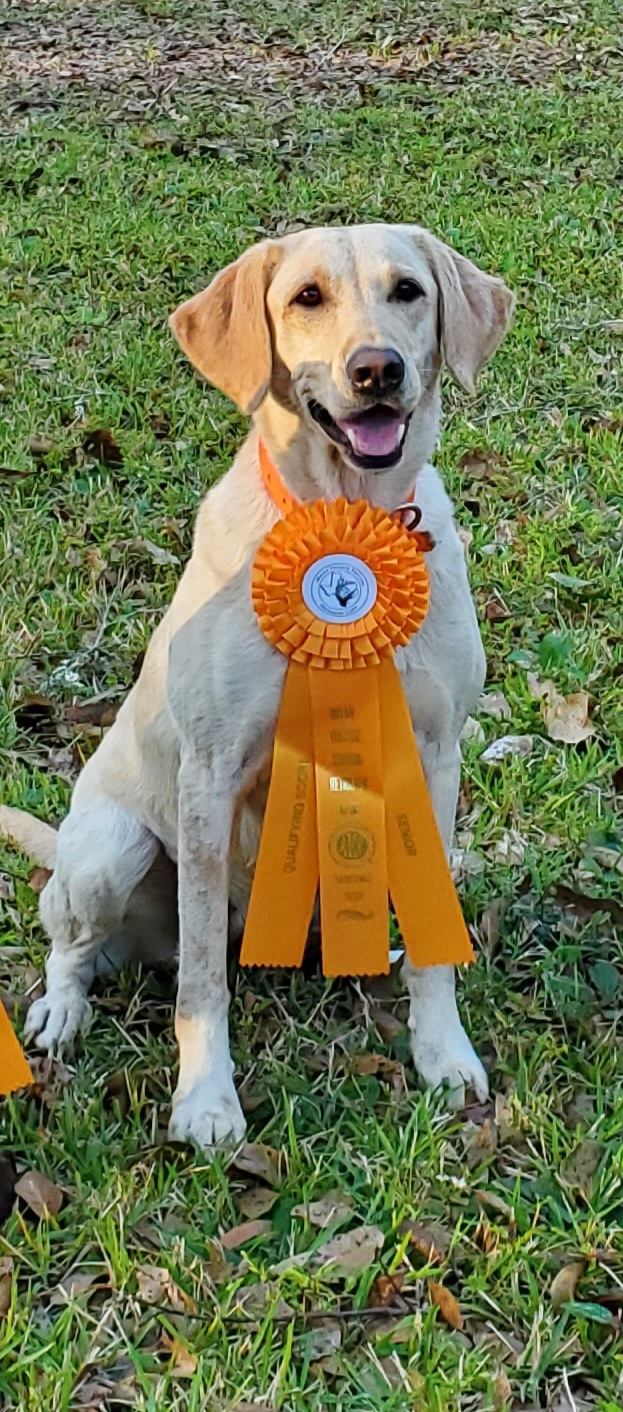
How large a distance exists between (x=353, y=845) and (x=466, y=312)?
103 centimetres

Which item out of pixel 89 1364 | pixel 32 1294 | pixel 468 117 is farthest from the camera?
pixel 468 117

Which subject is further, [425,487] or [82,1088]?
[425,487]

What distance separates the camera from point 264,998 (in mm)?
2830

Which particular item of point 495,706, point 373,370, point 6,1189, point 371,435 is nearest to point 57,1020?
point 6,1189

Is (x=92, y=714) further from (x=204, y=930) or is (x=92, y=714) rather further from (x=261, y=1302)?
(x=261, y=1302)

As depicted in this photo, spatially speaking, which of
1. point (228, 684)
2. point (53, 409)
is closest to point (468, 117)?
point (53, 409)

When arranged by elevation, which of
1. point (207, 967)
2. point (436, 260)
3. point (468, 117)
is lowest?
point (468, 117)

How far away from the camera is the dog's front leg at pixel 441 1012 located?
2570mm

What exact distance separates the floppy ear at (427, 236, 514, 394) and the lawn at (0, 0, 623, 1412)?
1128mm

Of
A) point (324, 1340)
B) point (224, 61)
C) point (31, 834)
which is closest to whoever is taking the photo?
point (324, 1340)

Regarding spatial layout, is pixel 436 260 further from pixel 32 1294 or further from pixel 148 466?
pixel 148 466

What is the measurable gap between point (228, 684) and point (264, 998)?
2.34ft

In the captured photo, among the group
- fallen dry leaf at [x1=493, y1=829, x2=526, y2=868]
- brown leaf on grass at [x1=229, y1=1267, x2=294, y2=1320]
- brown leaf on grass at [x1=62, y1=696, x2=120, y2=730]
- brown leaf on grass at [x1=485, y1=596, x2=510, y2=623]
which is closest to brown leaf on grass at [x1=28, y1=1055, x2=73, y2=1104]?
brown leaf on grass at [x1=229, y1=1267, x2=294, y2=1320]

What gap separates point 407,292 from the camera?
2.57 metres
